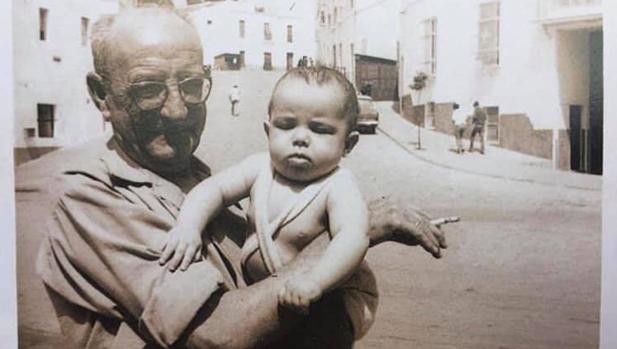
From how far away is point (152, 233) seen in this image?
209 centimetres

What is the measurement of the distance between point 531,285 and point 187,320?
0.99m

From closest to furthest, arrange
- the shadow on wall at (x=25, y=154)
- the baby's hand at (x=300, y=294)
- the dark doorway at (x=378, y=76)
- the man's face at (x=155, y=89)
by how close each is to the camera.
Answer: the baby's hand at (x=300, y=294)
the man's face at (x=155, y=89)
the dark doorway at (x=378, y=76)
the shadow on wall at (x=25, y=154)

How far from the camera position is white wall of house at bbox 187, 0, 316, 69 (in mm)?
2257

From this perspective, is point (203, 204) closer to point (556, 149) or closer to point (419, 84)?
point (419, 84)

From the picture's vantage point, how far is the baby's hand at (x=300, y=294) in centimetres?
192

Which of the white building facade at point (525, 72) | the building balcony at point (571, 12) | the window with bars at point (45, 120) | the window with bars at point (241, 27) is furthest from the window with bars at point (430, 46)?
the window with bars at point (45, 120)

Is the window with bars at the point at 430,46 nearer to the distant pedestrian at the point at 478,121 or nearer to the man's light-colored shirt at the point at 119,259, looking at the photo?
the distant pedestrian at the point at 478,121

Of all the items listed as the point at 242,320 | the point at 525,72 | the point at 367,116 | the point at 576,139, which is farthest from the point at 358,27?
the point at 242,320

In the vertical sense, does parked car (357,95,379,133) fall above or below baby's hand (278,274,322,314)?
above

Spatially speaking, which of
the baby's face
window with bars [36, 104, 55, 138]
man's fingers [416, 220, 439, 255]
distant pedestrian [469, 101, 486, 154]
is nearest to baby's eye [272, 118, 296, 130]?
the baby's face

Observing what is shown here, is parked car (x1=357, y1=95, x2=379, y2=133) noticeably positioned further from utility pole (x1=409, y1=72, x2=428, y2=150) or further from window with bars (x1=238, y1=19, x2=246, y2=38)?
window with bars (x1=238, y1=19, x2=246, y2=38)

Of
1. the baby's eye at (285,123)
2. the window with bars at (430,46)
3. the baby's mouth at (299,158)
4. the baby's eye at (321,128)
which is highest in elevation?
the window with bars at (430,46)

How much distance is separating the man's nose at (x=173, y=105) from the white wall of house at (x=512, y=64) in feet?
2.18

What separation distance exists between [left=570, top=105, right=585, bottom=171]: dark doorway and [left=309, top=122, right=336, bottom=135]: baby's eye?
74 centimetres
